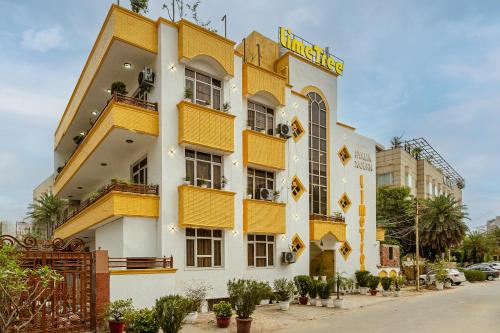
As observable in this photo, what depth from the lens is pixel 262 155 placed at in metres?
21.8

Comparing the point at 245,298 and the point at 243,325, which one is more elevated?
the point at 245,298

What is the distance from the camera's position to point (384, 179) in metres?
62.7

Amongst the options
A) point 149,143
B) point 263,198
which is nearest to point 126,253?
point 149,143

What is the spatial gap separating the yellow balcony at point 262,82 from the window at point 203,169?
414 cm

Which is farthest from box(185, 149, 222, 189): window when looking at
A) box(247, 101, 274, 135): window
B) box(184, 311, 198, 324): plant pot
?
box(184, 311, 198, 324): plant pot

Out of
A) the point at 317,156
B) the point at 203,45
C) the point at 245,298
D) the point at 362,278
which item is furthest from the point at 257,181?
the point at 362,278

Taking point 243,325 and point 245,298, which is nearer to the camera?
point 243,325

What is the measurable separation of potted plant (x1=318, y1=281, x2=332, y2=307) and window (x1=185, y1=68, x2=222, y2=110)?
10000 mm

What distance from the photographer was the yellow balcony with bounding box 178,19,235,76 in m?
18.7

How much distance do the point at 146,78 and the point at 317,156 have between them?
40.6 feet

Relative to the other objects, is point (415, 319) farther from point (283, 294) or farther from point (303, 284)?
point (303, 284)

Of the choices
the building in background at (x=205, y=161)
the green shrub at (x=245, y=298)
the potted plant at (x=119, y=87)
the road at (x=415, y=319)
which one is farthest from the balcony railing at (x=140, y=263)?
the potted plant at (x=119, y=87)

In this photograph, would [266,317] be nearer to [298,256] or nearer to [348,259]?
[298,256]

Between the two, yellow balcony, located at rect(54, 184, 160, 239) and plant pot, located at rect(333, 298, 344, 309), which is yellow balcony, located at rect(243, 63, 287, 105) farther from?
plant pot, located at rect(333, 298, 344, 309)
